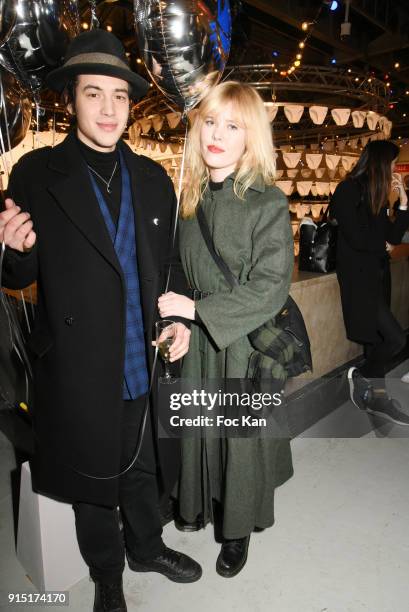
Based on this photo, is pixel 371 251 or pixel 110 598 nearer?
pixel 110 598

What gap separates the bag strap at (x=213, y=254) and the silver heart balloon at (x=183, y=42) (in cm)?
48

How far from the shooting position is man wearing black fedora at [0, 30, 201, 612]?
1282 mm

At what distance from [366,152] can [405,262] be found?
2.18 meters

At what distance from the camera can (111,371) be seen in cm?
138

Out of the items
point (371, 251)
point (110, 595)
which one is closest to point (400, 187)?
point (371, 251)

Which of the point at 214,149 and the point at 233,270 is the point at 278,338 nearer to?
the point at 233,270

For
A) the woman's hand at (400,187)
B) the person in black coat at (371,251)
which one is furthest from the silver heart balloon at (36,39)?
the woman's hand at (400,187)

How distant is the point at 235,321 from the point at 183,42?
3.42ft

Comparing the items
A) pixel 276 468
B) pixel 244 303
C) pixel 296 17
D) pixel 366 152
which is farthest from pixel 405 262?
pixel 244 303

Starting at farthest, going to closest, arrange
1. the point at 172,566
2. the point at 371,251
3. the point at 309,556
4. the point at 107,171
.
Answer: the point at 371,251, the point at 309,556, the point at 172,566, the point at 107,171

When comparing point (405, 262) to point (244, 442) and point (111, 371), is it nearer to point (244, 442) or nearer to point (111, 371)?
point (244, 442)

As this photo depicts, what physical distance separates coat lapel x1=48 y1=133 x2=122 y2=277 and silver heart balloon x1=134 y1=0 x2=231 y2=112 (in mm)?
574

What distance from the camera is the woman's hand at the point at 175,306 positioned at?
147 centimetres

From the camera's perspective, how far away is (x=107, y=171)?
1408 millimetres
